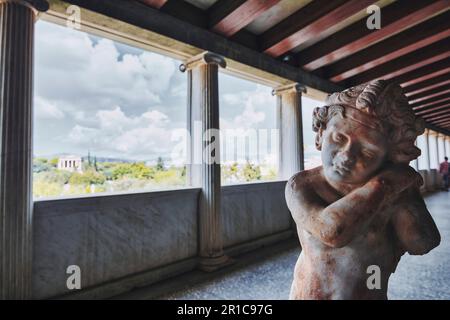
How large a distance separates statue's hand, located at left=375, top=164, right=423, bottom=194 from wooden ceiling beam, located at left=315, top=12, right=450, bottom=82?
4.34 meters

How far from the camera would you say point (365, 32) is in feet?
13.2

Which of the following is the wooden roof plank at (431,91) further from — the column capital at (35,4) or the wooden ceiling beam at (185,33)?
the column capital at (35,4)

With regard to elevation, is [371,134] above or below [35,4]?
below

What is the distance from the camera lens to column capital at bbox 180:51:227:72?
3744mm

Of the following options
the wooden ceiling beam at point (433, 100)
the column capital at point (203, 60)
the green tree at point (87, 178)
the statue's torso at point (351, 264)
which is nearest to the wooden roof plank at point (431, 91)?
the wooden ceiling beam at point (433, 100)

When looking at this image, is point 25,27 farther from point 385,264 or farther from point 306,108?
point 306,108

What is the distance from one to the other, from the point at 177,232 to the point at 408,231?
3037 mm

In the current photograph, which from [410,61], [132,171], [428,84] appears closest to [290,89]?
Result: [410,61]

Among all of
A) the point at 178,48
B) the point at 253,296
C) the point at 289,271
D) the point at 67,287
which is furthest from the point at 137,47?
the point at 289,271

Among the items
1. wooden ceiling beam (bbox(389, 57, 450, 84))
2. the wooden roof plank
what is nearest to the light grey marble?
wooden ceiling beam (bbox(389, 57, 450, 84))

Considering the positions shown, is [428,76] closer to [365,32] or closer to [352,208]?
[365,32]

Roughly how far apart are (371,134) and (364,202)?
31 cm

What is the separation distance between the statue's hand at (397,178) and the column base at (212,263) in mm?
3066

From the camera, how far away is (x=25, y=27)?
2.44 meters
